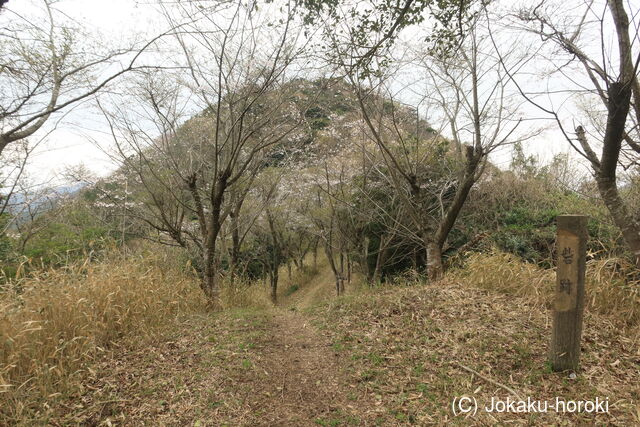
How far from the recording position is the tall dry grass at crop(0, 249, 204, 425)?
8.77 ft

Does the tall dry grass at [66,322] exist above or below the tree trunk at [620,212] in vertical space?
below

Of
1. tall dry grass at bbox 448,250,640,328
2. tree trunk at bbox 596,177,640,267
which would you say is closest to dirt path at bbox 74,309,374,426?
tall dry grass at bbox 448,250,640,328

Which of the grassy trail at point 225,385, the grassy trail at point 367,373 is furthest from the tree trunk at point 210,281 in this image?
the grassy trail at point 225,385

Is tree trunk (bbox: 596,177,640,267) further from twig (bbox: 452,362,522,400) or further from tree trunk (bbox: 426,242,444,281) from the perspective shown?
tree trunk (bbox: 426,242,444,281)

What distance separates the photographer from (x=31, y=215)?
373 inches

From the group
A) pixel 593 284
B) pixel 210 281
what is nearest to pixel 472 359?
pixel 593 284

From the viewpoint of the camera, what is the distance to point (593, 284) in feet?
13.5

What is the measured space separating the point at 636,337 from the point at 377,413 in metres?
2.79

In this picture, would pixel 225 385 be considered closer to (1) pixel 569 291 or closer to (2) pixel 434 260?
(1) pixel 569 291

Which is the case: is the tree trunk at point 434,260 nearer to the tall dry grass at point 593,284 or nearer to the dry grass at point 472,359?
the tall dry grass at point 593,284

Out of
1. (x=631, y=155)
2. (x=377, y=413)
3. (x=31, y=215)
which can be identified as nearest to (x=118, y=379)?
(x=377, y=413)

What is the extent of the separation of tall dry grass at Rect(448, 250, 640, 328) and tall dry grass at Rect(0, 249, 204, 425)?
456 centimetres

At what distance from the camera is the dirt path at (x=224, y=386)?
2668 mm

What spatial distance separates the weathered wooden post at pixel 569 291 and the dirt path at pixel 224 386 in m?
1.69
